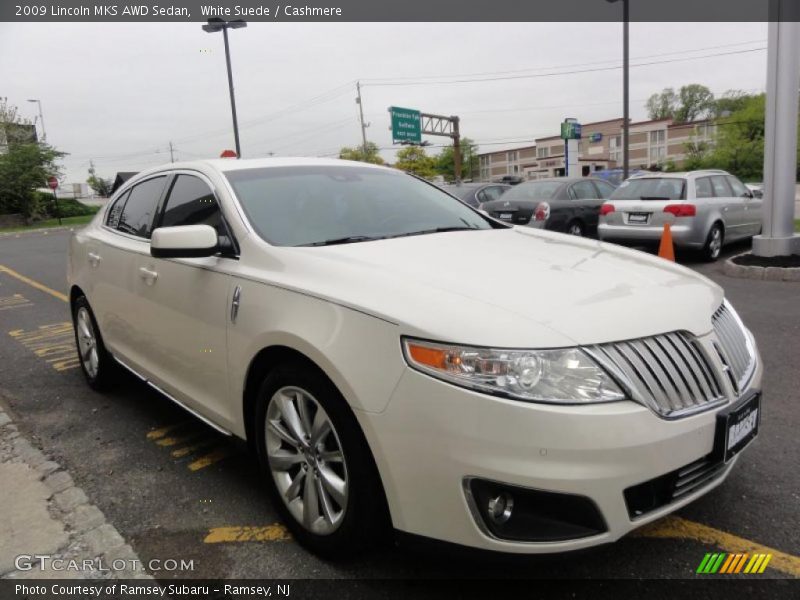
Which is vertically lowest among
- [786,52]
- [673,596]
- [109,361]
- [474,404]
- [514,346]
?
[673,596]

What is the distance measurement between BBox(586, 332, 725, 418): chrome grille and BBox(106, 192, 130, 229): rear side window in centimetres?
358

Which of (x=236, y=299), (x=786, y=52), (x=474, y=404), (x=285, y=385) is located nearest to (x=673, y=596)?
(x=474, y=404)

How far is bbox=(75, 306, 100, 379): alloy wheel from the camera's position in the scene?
4.54 meters

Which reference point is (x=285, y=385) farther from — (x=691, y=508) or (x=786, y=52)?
(x=786, y=52)

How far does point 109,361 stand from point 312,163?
2.11 meters

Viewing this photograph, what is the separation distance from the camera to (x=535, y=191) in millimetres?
11273

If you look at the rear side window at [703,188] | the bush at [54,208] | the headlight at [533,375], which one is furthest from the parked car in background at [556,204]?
the bush at [54,208]

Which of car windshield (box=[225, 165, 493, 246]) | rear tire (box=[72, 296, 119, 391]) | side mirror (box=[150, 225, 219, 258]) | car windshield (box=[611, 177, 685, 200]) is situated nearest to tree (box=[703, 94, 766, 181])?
car windshield (box=[611, 177, 685, 200])

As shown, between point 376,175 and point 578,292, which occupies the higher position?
point 376,175

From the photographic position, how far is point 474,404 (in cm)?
184

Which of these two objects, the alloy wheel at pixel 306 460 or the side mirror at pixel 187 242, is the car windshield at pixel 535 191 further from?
the alloy wheel at pixel 306 460

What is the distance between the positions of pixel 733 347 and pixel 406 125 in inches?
1548

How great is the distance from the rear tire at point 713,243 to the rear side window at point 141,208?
8.39 metres

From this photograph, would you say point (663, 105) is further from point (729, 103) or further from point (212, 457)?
point (212, 457)
